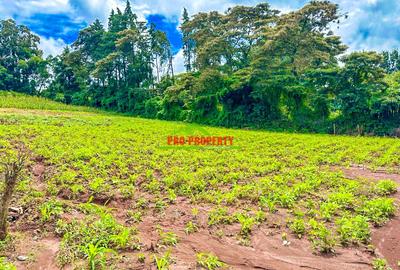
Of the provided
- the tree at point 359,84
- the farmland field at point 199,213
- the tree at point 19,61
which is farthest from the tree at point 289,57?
the tree at point 19,61

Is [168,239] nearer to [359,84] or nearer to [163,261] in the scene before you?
[163,261]

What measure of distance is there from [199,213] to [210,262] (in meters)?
1.66

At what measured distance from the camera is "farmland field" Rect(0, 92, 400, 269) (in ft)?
12.9

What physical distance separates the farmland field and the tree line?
11116mm

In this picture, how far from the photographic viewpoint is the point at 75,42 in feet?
144

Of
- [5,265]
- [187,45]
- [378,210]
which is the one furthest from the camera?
[187,45]

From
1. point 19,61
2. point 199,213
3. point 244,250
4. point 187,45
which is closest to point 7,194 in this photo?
point 199,213

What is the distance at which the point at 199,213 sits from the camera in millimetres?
5414

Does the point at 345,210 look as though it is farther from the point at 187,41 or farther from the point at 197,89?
the point at 187,41

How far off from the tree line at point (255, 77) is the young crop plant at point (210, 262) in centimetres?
1764

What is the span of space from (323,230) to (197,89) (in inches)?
866

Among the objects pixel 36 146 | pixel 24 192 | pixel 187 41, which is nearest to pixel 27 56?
pixel 187 41

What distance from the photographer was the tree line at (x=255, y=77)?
1919 cm

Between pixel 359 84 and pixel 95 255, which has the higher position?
pixel 359 84
